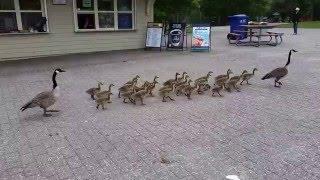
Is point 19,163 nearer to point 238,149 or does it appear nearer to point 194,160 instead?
point 194,160

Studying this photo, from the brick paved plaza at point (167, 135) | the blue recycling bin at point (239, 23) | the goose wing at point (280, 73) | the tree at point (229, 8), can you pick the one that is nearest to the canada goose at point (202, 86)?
the brick paved plaza at point (167, 135)

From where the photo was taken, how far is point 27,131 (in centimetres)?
641

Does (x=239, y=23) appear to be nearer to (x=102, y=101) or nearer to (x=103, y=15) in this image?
(x=103, y=15)

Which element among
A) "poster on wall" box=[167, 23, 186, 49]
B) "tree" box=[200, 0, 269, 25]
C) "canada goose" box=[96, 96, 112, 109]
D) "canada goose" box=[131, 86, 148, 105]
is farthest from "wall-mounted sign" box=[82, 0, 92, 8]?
"tree" box=[200, 0, 269, 25]

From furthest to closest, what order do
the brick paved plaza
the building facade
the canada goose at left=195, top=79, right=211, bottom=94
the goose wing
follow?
the building facade < the goose wing < the canada goose at left=195, top=79, right=211, bottom=94 < the brick paved plaza

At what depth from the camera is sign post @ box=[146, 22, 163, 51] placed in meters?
17.2

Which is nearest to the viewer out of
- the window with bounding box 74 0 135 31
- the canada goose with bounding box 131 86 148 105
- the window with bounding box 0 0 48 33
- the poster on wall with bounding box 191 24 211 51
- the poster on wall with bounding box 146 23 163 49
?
the canada goose with bounding box 131 86 148 105

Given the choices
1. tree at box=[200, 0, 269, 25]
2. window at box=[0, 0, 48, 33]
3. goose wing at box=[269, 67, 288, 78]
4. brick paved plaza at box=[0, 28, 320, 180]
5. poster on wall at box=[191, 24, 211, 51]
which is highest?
tree at box=[200, 0, 269, 25]

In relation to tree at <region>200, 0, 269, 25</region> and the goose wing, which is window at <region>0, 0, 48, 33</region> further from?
tree at <region>200, 0, 269, 25</region>

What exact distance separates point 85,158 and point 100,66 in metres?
8.67

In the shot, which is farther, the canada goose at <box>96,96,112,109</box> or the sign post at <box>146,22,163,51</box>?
the sign post at <box>146,22,163,51</box>

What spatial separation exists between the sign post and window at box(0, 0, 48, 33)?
5.26m

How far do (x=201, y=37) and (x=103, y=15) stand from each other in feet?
16.9

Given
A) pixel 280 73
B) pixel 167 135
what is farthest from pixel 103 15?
pixel 167 135
